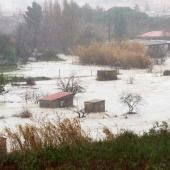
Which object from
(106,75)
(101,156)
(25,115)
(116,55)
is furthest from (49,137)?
(116,55)

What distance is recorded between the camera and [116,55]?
3425cm

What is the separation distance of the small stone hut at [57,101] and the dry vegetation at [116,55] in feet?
52.2

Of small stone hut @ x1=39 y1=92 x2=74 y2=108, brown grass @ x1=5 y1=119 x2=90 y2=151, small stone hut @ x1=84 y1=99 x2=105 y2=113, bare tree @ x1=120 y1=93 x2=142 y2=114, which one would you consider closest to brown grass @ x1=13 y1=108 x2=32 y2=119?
small stone hut @ x1=39 y1=92 x2=74 y2=108

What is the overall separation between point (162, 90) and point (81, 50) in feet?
50.0

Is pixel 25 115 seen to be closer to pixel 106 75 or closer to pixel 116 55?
pixel 106 75

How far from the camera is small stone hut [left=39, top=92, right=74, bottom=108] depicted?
1708cm

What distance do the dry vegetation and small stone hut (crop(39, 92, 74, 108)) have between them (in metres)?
15.9

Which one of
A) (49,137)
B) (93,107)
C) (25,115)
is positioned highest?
(49,137)

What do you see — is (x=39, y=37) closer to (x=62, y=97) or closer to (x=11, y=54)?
(x=11, y=54)

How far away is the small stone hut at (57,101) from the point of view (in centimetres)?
1708

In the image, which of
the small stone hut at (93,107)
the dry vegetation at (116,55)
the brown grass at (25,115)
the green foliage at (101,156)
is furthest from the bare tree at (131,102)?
the dry vegetation at (116,55)

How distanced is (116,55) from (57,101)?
17.6 m

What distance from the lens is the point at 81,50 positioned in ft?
119

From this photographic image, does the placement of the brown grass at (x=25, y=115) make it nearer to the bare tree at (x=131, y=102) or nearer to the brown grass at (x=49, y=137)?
the bare tree at (x=131, y=102)
